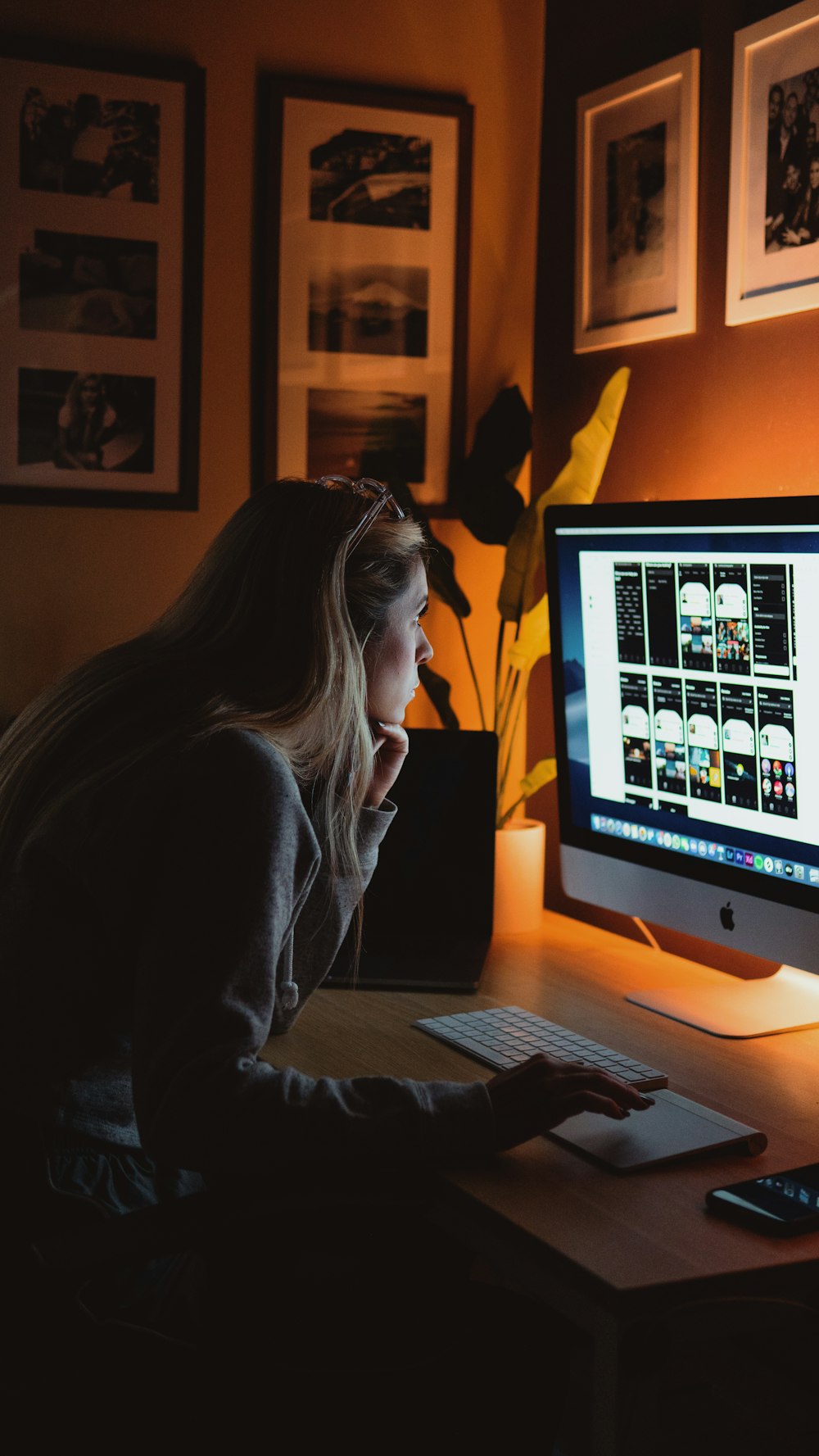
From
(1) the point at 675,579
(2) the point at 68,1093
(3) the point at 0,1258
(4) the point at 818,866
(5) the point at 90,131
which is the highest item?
(5) the point at 90,131

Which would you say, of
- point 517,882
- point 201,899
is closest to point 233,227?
point 517,882

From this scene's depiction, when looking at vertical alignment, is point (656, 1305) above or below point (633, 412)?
below

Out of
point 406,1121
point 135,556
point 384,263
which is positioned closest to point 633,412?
point 384,263

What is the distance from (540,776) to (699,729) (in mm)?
500

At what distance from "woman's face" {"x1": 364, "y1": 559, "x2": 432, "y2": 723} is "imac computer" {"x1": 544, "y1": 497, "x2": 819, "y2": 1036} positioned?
340mm

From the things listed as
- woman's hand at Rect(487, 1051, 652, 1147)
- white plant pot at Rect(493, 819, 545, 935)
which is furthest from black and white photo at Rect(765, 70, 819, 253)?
woman's hand at Rect(487, 1051, 652, 1147)

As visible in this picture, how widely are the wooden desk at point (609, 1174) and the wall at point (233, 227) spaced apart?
0.90 m

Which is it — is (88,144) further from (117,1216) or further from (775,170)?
(117,1216)

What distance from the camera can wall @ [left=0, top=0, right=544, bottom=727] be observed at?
2252mm

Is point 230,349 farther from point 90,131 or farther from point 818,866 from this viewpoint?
point 818,866

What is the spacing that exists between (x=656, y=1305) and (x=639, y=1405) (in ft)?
1.12

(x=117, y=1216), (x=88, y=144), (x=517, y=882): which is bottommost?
(x=117, y=1216)

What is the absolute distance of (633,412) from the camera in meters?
2.19

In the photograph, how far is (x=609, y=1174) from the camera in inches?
46.3
